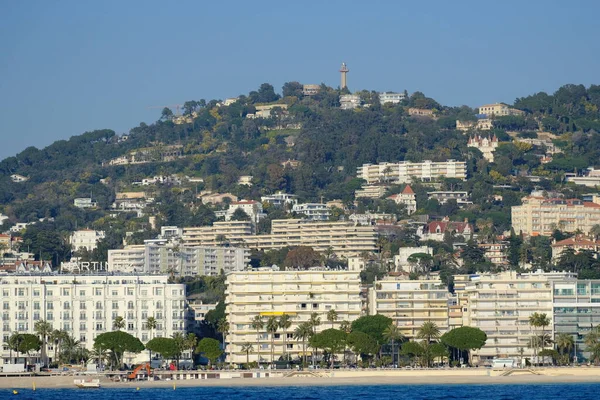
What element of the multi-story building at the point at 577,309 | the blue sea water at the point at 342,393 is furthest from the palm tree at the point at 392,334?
the multi-story building at the point at 577,309

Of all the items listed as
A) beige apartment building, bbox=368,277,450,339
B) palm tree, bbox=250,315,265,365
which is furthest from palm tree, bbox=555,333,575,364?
palm tree, bbox=250,315,265,365

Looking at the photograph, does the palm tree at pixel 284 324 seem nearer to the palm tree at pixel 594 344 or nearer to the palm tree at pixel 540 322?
the palm tree at pixel 540 322

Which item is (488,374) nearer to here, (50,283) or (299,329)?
(299,329)

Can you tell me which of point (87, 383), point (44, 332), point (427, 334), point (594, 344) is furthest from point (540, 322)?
point (44, 332)

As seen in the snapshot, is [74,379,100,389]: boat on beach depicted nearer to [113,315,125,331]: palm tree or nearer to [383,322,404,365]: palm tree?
[113,315,125,331]: palm tree

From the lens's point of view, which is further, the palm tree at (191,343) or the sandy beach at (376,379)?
the palm tree at (191,343)

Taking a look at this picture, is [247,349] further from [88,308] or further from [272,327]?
[88,308]
